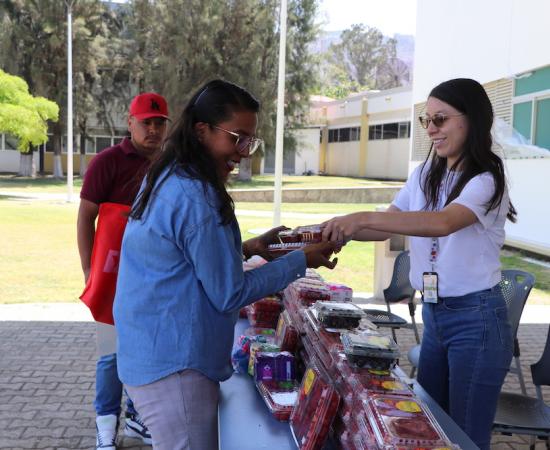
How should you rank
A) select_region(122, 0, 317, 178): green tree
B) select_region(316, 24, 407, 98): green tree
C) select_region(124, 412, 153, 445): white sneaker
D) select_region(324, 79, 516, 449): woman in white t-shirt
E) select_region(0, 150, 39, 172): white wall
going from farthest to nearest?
select_region(316, 24, 407, 98): green tree
select_region(0, 150, 39, 172): white wall
select_region(122, 0, 317, 178): green tree
select_region(124, 412, 153, 445): white sneaker
select_region(324, 79, 516, 449): woman in white t-shirt

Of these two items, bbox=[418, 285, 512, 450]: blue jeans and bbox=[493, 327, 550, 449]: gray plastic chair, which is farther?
bbox=[493, 327, 550, 449]: gray plastic chair

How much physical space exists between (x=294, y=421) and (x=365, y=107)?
42.2 meters

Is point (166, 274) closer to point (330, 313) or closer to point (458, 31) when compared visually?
point (330, 313)

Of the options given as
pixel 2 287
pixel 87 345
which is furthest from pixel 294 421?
pixel 2 287

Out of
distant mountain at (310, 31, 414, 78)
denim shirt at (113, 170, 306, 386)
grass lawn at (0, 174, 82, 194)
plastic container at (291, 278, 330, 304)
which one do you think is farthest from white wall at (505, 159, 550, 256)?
distant mountain at (310, 31, 414, 78)

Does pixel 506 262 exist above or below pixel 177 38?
below

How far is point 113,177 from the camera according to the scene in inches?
137

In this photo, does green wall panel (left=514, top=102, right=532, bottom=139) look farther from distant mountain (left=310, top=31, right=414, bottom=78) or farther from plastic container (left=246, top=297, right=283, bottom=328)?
distant mountain (left=310, top=31, right=414, bottom=78)

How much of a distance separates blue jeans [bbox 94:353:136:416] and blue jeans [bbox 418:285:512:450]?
6.68 feet

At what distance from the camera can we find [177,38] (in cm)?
3453

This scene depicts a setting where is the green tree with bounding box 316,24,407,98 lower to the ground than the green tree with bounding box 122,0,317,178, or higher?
higher

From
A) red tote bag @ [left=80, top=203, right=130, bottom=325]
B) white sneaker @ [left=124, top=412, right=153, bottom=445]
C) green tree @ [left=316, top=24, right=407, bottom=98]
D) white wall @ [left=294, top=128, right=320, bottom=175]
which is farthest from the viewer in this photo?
green tree @ [left=316, top=24, right=407, bottom=98]

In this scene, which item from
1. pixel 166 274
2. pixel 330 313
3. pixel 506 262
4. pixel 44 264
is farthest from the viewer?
pixel 506 262

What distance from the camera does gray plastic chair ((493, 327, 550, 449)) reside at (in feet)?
10.3
